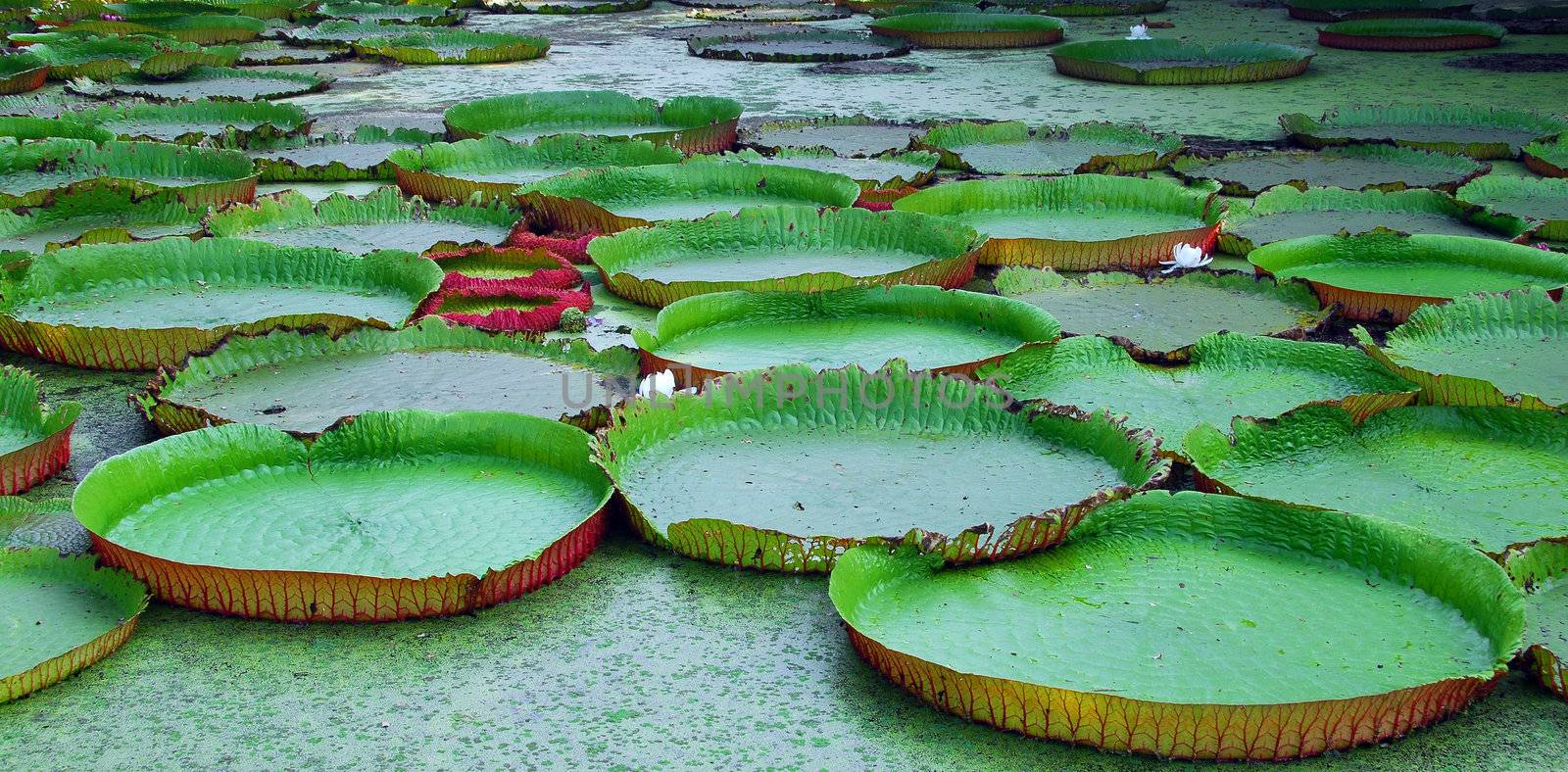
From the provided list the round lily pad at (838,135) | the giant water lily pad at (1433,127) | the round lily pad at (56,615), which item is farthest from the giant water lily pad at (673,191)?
the round lily pad at (56,615)

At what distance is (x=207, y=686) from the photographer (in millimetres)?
2119

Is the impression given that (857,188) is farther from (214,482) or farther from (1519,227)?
(214,482)

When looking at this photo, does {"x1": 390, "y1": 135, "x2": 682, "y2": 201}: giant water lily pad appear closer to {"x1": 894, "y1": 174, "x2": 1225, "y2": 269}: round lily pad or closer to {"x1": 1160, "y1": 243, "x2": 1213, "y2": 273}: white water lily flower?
{"x1": 894, "y1": 174, "x2": 1225, "y2": 269}: round lily pad

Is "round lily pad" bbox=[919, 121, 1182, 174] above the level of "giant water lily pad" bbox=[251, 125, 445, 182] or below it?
above

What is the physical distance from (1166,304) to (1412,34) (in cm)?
615

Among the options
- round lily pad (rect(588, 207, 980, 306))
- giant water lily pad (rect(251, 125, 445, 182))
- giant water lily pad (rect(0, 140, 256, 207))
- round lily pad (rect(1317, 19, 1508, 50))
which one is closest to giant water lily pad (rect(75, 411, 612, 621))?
round lily pad (rect(588, 207, 980, 306))

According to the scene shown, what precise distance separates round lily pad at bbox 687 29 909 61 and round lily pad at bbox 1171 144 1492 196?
13.2 ft

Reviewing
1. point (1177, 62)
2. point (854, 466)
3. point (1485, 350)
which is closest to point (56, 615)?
point (854, 466)

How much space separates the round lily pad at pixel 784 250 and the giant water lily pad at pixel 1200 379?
0.77m

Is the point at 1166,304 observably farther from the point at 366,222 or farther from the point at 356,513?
the point at 366,222

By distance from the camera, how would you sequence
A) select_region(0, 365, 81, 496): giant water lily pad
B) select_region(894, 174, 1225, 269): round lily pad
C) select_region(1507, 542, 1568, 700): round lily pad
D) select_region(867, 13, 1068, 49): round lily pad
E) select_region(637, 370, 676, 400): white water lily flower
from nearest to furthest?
1. select_region(1507, 542, 1568, 700): round lily pad
2. select_region(0, 365, 81, 496): giant water lily pad
3. select_region(637, 370, 676, 400): white water lily flower
4. select_region(894, 174, 1225, 269): round lily pad
5. select_region(867, 13, 1068, 49): round lily pad

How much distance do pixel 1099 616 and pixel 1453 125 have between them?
5.12m

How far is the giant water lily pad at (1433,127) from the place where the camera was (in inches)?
225

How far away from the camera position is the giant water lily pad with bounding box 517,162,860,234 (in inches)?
188
